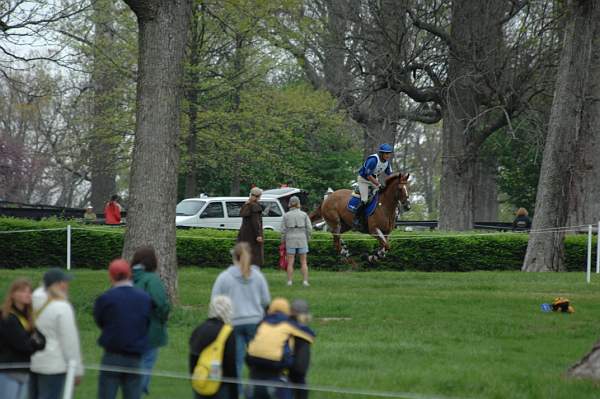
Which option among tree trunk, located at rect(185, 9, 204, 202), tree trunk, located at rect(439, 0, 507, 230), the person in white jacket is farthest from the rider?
the person in white jacket

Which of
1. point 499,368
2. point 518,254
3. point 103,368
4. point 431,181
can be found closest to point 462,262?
point 518,254

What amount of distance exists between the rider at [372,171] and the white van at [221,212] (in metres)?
10.1

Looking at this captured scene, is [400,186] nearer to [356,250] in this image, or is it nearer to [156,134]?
[356,250]

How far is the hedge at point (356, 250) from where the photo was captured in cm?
2786

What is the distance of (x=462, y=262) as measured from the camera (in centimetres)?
2853

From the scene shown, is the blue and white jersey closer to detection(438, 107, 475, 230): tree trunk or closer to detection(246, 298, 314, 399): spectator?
detection(438, 107, 475, 230): tree trunk

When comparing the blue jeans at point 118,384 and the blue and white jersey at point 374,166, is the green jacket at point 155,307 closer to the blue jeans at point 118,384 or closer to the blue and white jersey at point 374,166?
the blue jeans at point 118,384

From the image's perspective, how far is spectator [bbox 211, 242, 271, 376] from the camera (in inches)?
431

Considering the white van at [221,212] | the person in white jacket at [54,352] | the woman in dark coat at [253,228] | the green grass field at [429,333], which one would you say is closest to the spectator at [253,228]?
the woman in dark coat at [253,228]

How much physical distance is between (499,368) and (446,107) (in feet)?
78.5

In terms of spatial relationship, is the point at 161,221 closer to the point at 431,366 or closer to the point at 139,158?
the point at 139,158

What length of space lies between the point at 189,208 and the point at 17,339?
2712 centimetres

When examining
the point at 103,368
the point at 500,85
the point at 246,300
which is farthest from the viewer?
the point at 500,85

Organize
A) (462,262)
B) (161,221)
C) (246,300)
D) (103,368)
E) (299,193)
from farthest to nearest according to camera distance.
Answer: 1. (299,193)
2. (462,262)
3. (161,221)
4. (246,300)
5. (103,368)
